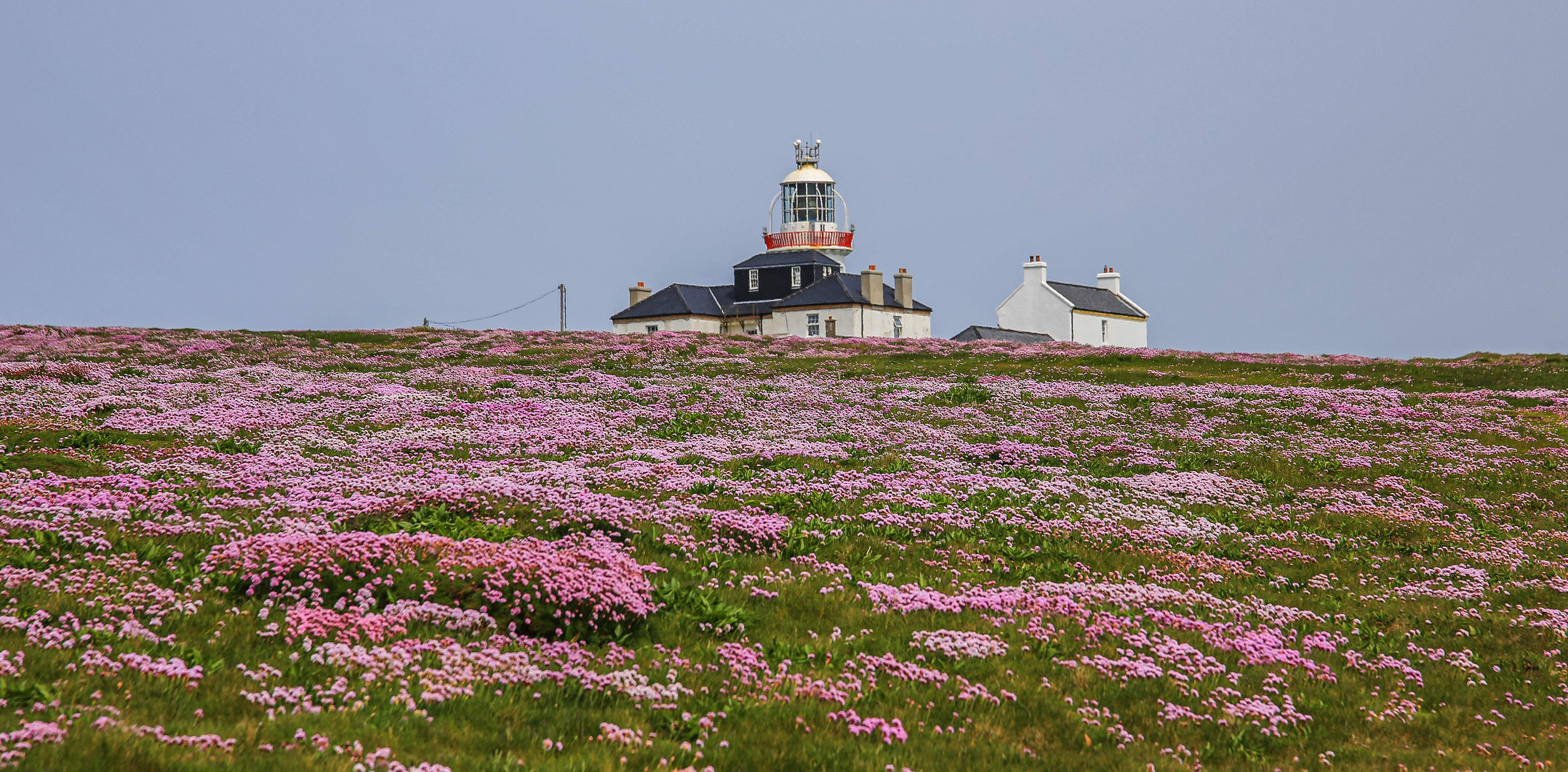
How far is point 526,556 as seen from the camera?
13594 mm

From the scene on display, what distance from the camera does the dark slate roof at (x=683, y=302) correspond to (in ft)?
388

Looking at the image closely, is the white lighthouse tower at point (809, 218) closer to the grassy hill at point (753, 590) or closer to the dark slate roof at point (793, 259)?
the dark slate roof at point (793, 259)

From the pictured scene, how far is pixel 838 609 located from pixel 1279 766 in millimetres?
5249

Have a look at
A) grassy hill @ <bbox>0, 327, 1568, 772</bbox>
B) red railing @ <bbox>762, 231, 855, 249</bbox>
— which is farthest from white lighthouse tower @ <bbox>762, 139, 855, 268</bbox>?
grassy hill @ <bbox>0, 327, 1568, 772</bbox>

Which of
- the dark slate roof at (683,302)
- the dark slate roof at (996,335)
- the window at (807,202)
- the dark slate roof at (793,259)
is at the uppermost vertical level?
the window at (807,202)

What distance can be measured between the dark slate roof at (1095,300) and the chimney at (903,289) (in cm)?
1479

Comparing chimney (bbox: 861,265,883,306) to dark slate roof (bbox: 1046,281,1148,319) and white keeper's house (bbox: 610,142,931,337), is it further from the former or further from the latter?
dark slate roof (bbox: 1046,281,1148,319)

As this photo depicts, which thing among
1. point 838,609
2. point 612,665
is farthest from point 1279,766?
point 612,665

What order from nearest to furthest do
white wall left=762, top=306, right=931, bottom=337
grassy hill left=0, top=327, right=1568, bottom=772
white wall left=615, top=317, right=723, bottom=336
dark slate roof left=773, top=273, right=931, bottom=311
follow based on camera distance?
grassy hill left=0, top=327, right=1568, bottom=772 < white wall left=762, top=306, right=931, bottom=337 < dark slate roof left=773, top=273, right=931, bottom=311 < white wall left=615, top=317, right=723, bottom=336

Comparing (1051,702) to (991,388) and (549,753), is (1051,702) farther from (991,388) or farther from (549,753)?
(991,388)

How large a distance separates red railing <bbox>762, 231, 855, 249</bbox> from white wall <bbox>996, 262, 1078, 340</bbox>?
19.1 metres

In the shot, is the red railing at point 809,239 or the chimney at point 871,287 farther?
the red railing at point 809,239

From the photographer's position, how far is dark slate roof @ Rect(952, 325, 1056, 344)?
111500mm

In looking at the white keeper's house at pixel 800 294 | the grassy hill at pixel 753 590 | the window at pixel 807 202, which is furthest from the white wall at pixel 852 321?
the grassy hill at pixel 753 590
